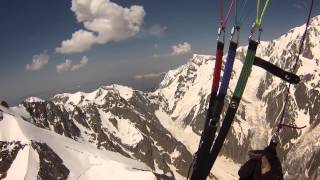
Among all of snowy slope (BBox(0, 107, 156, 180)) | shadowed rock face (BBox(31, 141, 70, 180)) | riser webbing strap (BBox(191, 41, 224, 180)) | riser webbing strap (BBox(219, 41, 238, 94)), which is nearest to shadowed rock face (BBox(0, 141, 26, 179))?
snowy slope (BBox(0, 107, 156, 180))

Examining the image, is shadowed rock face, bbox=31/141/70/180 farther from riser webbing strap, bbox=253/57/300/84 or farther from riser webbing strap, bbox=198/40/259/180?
riser webbing strap, bbox=253/57/300/84

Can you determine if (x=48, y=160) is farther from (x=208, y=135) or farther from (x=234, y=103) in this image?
(x=234, y=103)

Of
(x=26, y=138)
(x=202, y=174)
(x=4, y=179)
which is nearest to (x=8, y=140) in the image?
(x=26, y=138)

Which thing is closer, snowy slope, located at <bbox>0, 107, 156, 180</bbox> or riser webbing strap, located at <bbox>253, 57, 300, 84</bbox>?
riser webbing strap, located at <bbox>253, 57, 300, 84</bbox>

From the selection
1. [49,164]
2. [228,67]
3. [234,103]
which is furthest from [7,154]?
[228,67]

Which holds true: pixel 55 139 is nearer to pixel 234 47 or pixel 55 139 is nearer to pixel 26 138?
pixel 26 138

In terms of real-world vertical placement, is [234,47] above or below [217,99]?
above

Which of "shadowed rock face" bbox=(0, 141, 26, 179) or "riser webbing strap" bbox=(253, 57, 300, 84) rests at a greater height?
"riser webbing strap" bbox=(253, 57, 300, 84)
